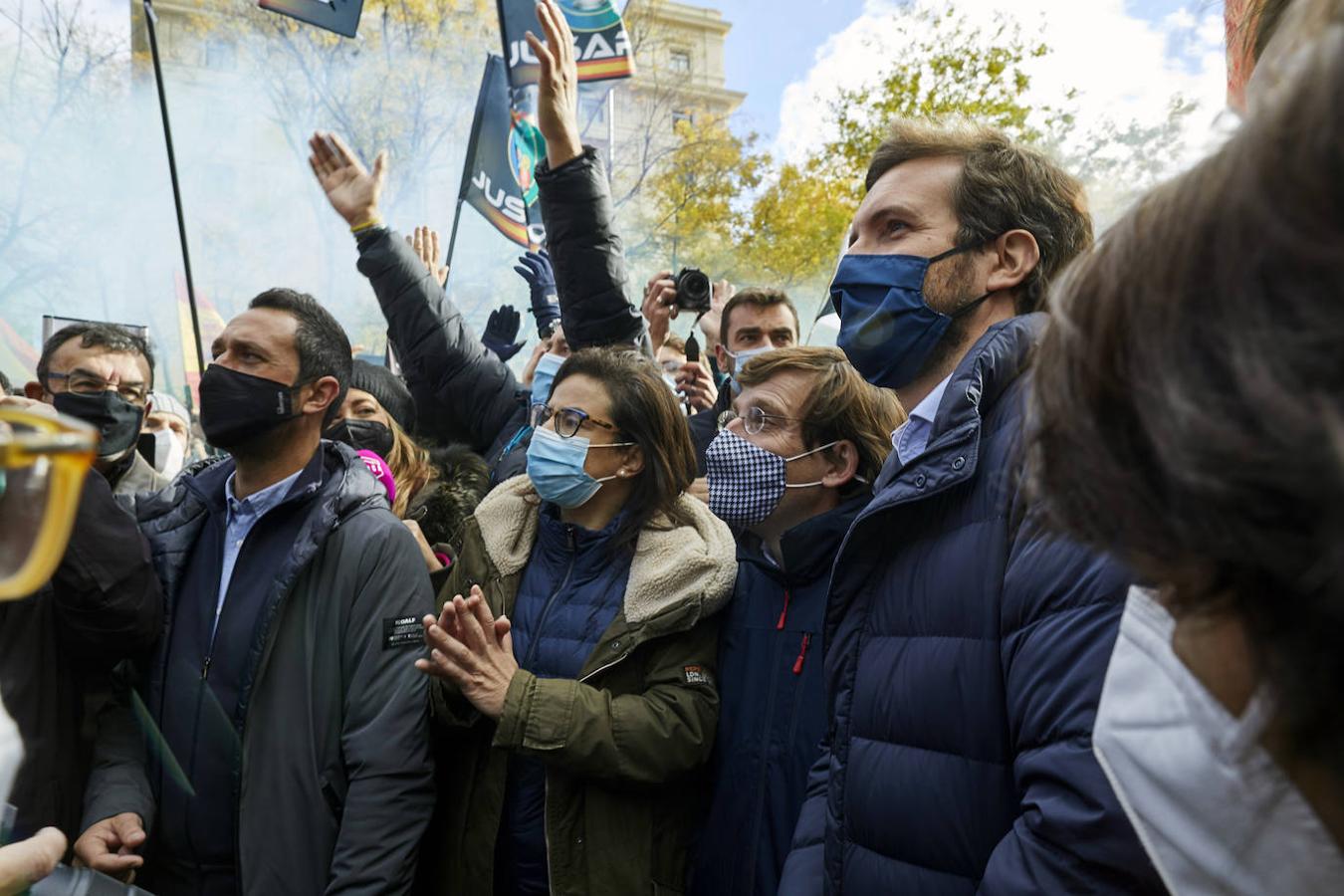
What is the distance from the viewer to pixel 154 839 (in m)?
2.63

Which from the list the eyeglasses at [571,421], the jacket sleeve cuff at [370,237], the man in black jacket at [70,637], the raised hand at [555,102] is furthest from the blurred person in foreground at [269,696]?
the raised hand at [555,102]

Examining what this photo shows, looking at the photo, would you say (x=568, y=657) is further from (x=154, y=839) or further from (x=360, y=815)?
(x=154, y=839)

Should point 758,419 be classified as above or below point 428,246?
below

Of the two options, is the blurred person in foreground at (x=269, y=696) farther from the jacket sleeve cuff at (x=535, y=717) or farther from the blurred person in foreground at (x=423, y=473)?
the blurred person in foreground at (x=423, y=473)

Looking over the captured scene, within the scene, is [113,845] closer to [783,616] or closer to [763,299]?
[783,616]

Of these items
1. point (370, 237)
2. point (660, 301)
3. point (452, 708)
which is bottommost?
point (452, 708)

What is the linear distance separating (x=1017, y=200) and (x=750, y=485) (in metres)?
1.14

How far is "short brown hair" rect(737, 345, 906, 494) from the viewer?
9.77 feet

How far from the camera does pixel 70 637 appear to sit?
8.55 feet

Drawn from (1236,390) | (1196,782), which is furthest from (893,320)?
(1236,390)

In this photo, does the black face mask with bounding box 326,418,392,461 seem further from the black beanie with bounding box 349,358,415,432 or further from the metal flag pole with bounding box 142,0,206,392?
the metal flag pole with bounding box 142,0,206,392

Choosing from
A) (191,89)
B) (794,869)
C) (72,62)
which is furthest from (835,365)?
(191,89)

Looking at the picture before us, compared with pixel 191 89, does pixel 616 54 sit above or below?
below

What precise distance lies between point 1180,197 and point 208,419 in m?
2.92
